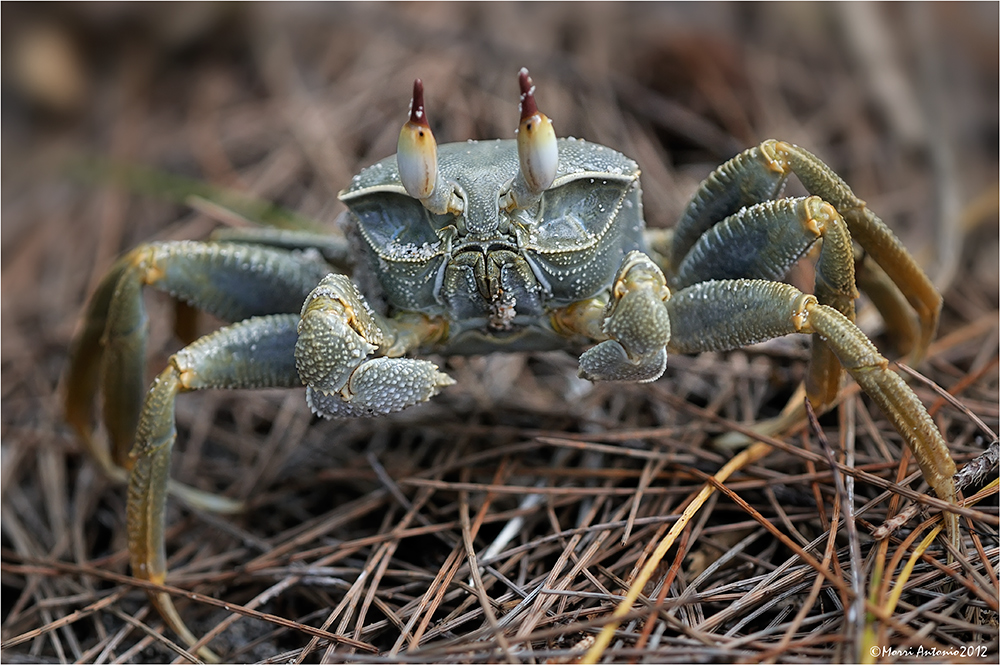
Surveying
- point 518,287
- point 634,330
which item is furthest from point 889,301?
point 518,287

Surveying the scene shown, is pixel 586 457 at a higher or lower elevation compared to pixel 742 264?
lower

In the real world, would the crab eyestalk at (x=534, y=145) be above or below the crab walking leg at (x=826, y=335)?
above

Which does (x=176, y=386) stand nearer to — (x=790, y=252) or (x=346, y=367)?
(x=346, y=367)

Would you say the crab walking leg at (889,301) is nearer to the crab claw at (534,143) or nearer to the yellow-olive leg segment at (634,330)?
the yellow-olive leg segment at (634,330)

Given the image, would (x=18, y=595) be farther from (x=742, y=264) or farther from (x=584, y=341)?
(x=742, y=264)

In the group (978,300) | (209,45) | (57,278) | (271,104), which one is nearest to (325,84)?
(271,104)

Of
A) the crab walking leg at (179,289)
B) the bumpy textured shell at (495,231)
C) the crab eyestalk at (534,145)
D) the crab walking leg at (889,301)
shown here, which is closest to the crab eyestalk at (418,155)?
the bumpy textured shell at (495,231)
